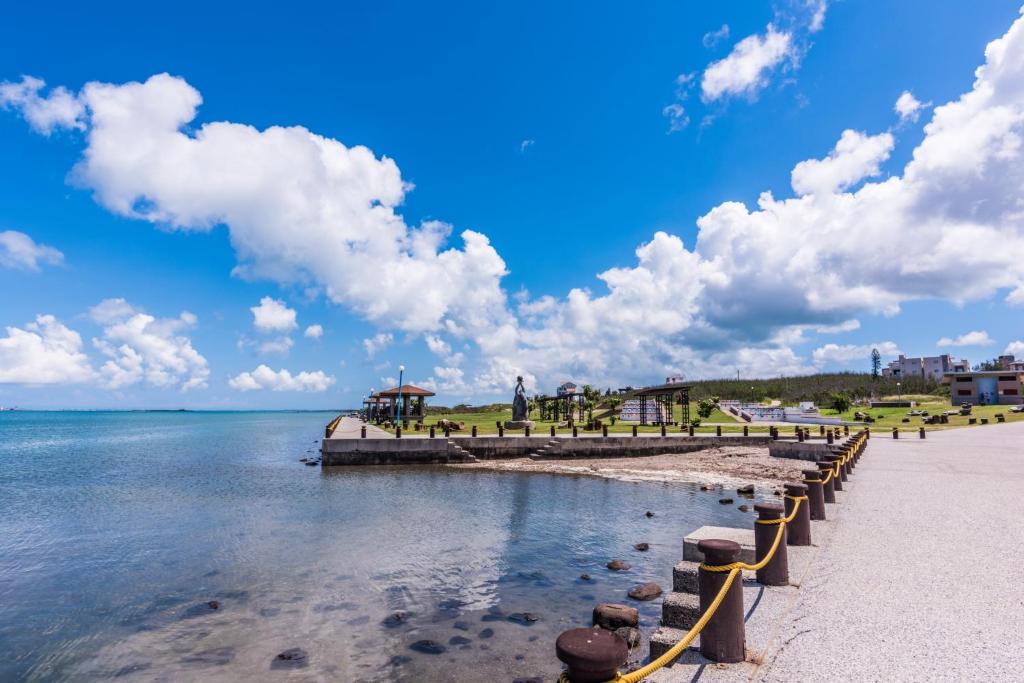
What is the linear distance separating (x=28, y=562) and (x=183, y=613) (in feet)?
24.2

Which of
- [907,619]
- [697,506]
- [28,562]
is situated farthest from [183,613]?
[697,506]

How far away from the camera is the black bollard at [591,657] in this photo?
2.47 m

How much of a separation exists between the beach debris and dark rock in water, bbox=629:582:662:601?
142 cm

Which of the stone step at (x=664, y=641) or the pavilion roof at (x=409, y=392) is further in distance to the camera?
the pavilion roof at (x=409, y=392)

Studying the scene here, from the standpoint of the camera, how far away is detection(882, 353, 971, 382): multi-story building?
113562 millimetres

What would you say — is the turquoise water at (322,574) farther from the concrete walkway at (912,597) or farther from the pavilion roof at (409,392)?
the pavilion roof at (409,392)

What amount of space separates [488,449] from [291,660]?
1040 inches

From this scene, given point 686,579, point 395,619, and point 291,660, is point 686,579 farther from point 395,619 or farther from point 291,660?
point 291,660

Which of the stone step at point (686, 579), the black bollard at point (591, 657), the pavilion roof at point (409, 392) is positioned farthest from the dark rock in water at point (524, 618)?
the pavilion roof at point (409, 392)

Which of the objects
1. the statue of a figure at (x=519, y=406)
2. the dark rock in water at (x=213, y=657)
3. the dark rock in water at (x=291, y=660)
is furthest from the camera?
the statue of a figure at (x=519, y=406)

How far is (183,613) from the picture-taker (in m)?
9.72

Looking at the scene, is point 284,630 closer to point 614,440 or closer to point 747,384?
point 614,440

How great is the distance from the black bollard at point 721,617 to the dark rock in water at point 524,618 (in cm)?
549

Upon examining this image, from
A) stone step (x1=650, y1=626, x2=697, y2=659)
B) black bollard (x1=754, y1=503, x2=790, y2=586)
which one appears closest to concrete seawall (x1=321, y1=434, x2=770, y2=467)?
black bollard (x1=754, y1=503, x2=790, y2=586)
